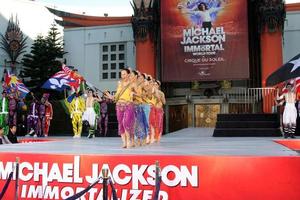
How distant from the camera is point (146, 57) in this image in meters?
19.5

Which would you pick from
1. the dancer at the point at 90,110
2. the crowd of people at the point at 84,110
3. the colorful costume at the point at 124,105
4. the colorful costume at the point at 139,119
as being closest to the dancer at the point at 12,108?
the crowd of people at the point at 84,110

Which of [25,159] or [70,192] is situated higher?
[25,159]

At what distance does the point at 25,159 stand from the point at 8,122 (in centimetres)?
774

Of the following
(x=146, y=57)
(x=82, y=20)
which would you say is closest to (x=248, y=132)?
(x=146, y=57)

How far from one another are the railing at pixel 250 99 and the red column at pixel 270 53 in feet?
2.26

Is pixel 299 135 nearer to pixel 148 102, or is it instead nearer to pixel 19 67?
pixel 148 102

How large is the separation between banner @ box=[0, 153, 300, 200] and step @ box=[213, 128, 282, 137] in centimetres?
771

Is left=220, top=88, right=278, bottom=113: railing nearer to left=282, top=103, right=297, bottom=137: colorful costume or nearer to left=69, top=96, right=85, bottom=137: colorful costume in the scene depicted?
left=282, top=103, right=297, bottom=137: colorful costume

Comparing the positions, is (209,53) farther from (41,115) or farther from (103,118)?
(41,115)

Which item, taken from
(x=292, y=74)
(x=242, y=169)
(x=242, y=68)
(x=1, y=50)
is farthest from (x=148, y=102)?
(x=1, y=50)

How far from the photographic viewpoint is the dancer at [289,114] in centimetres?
1080

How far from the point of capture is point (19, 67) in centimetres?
2291

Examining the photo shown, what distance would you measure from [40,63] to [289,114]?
603 inches

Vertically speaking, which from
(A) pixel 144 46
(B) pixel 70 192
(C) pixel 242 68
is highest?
(A) pixel 144 46
